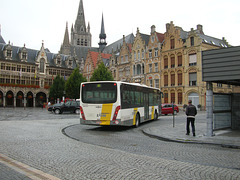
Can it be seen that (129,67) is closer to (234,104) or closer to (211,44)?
(211,44)

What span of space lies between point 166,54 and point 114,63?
17.6m

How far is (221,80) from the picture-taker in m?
11.4

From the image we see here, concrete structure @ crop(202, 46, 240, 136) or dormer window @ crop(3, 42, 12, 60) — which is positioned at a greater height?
dormer window @ crop(3, 42, 12, 60)

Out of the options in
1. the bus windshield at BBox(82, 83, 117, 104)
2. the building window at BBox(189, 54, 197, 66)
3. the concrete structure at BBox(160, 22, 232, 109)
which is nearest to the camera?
the bus windshield at BBox(82, 83, 117, 104)

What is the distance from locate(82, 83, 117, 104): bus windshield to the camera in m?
13.9

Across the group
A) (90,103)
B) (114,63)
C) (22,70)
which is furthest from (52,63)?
(90,103)

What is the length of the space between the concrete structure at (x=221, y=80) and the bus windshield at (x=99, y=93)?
4.95 metres

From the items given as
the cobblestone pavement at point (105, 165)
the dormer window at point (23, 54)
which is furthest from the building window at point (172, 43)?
the cobblestone pavement at point (105, 165)

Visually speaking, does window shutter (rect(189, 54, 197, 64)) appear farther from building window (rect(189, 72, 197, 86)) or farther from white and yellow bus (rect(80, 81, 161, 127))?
white and yellow bus (rect(80, 81, 161, 127))

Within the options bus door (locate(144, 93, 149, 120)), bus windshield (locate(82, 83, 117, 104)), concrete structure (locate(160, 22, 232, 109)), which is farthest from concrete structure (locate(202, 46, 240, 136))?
concrete structure (locate(160, 22, 232, 109))

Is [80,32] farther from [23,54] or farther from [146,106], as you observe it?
[146,106]

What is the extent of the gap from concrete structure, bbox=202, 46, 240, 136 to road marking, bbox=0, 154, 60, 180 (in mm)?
8513

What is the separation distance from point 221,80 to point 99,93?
6.45 metres

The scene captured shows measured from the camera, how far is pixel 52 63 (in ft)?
230
